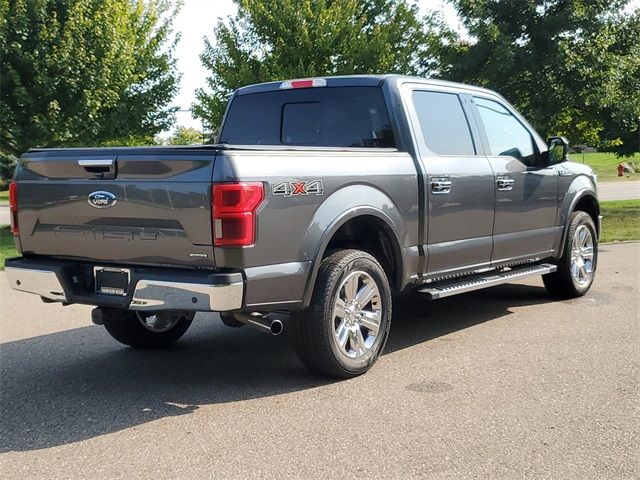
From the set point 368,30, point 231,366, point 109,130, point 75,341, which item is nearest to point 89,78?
point 109,130

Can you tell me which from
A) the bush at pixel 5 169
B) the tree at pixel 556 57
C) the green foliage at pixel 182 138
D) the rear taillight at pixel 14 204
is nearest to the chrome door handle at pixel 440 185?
the rear taillight at pixel 14 204

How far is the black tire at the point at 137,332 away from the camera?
5.68 m

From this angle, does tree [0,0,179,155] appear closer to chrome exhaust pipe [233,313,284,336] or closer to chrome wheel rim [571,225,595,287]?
chrome wheel rim [571,225,595,287]

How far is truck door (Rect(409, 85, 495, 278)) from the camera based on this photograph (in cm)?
565

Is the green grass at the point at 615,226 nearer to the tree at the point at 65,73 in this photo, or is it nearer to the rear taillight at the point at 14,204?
the tree at the point at 65,73

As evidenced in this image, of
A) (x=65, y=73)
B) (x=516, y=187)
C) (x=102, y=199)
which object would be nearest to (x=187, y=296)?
(x=102, y=199)

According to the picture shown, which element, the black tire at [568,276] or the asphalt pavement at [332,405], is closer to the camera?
the asphalt pavement at [332,405]

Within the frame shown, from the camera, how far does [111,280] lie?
15.0 ft

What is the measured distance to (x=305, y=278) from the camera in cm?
457

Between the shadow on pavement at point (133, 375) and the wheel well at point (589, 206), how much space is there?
66.7 inches

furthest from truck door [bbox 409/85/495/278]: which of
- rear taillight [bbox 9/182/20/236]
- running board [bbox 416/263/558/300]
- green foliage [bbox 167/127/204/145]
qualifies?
green foliage [bbox 167/127/204/145]

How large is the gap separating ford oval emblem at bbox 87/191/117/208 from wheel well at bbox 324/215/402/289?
1423mm

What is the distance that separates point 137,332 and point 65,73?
35.6ft

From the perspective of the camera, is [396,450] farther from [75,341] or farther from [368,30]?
[368,30]
